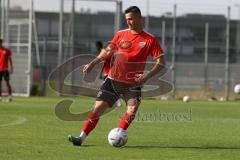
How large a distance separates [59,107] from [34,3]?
1602 cm

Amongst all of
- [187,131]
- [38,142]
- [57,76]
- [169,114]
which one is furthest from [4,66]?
[38,142]

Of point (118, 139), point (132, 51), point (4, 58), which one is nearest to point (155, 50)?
point (132, 51)

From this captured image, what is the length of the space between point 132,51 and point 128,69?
0.29 metres

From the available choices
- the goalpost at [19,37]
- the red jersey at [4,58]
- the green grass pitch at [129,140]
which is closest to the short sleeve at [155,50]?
the green grass pitch at [129,140]

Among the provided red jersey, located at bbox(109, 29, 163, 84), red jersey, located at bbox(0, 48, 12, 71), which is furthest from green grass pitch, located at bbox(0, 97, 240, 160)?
red jersey, located at bbox(0, 48, 12, 71)

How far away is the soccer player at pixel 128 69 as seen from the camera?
11.2 metres

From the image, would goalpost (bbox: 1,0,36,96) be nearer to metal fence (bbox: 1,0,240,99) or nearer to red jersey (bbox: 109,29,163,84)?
metal fence (bbox: 1,0,240,99)

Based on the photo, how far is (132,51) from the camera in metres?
11.2

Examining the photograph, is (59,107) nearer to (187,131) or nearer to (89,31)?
(187,131)

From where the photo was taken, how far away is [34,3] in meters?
31.9

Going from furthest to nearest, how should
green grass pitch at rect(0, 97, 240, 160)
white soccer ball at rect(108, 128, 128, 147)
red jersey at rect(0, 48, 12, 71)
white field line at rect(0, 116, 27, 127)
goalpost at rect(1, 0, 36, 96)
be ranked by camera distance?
1. goalpost at rect(1, 0, 36, 96)
2. red jersey at rect(0, 48, 12, 71)
3. white field line at rect(0, 116, 27, 127)
4. white soccer ball at rect(108, 128, 128, 147)
5. green grass pitch at rect(0, 97, 240, 160)

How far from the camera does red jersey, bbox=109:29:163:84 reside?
1125 cm

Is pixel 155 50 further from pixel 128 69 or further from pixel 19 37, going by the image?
pixel 19 37

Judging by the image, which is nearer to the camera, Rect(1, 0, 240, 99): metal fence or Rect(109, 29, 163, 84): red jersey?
Rect(109, 29, 163, 84): red jersey
